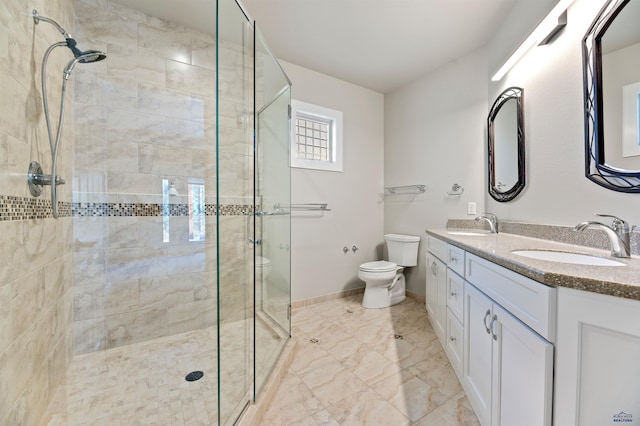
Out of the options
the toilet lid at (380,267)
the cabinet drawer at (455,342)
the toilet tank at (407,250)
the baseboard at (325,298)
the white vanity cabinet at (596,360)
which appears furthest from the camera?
the toilet tank at (407,250)

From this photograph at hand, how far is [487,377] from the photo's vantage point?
1164 mm

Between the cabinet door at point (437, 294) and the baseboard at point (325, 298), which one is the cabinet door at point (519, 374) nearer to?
the cabinet door at point (437, 294)

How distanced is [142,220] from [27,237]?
2.59ft

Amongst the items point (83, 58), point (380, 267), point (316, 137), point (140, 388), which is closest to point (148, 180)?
point (83, 58)

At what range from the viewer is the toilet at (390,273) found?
269 centimetres

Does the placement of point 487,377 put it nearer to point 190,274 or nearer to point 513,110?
point 513,110

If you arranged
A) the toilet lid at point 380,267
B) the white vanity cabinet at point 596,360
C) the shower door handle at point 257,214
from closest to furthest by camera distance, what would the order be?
1. the white vanity cabinet at point 596,360
2. the shower door handle at point 257,214
3. the toilet lid at point 380,267

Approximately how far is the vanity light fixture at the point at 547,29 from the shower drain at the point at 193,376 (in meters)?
2.85

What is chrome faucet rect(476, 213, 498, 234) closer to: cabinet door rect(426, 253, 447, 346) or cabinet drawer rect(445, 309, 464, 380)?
cabinet door rect(426, 253, 447, 346)

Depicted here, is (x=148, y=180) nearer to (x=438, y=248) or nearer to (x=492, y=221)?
(x=438, y=248)

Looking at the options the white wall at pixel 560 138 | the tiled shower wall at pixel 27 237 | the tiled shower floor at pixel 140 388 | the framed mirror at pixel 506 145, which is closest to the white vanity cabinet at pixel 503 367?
the white wall at pixel 560 138

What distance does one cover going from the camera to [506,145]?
2.05 meters

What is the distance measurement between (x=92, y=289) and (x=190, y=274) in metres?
0.62

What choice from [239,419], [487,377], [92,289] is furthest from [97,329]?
[487,377]
